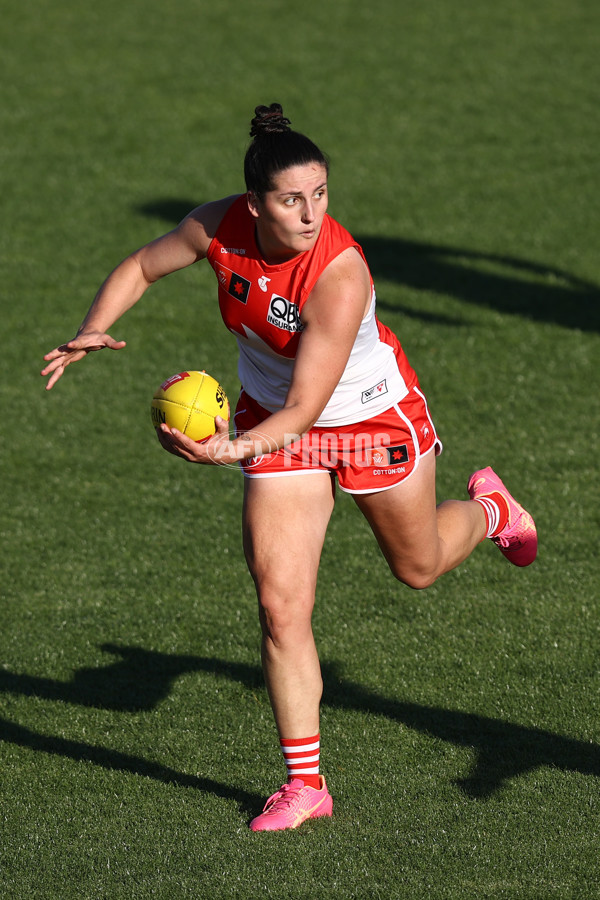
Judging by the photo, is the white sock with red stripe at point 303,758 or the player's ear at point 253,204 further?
the white sock with red stripe at point 303,758

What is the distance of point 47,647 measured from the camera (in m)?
5.37

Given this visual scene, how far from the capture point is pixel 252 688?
4.98m

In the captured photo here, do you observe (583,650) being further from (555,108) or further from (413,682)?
(555,108)

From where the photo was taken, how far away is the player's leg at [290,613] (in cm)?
388

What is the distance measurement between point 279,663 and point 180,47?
14611mm

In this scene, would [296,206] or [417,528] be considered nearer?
[296,206]

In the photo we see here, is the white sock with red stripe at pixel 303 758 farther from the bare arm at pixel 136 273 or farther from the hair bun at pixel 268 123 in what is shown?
the hair bun at pixel 268 123

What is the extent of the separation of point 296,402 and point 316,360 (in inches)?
5.9

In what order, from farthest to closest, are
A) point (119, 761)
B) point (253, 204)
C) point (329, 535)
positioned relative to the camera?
point (329, 535)
point (119, 761)
point (253, 204)

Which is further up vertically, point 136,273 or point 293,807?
point 136,273

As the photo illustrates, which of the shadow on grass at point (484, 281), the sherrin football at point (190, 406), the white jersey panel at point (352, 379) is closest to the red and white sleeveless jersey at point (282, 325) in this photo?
the white jersey panel at point (352, 379)

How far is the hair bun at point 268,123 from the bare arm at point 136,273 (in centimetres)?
43

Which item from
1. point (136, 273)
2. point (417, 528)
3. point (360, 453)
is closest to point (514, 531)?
point (417, 528)

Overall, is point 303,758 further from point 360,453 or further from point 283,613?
point 360,453
